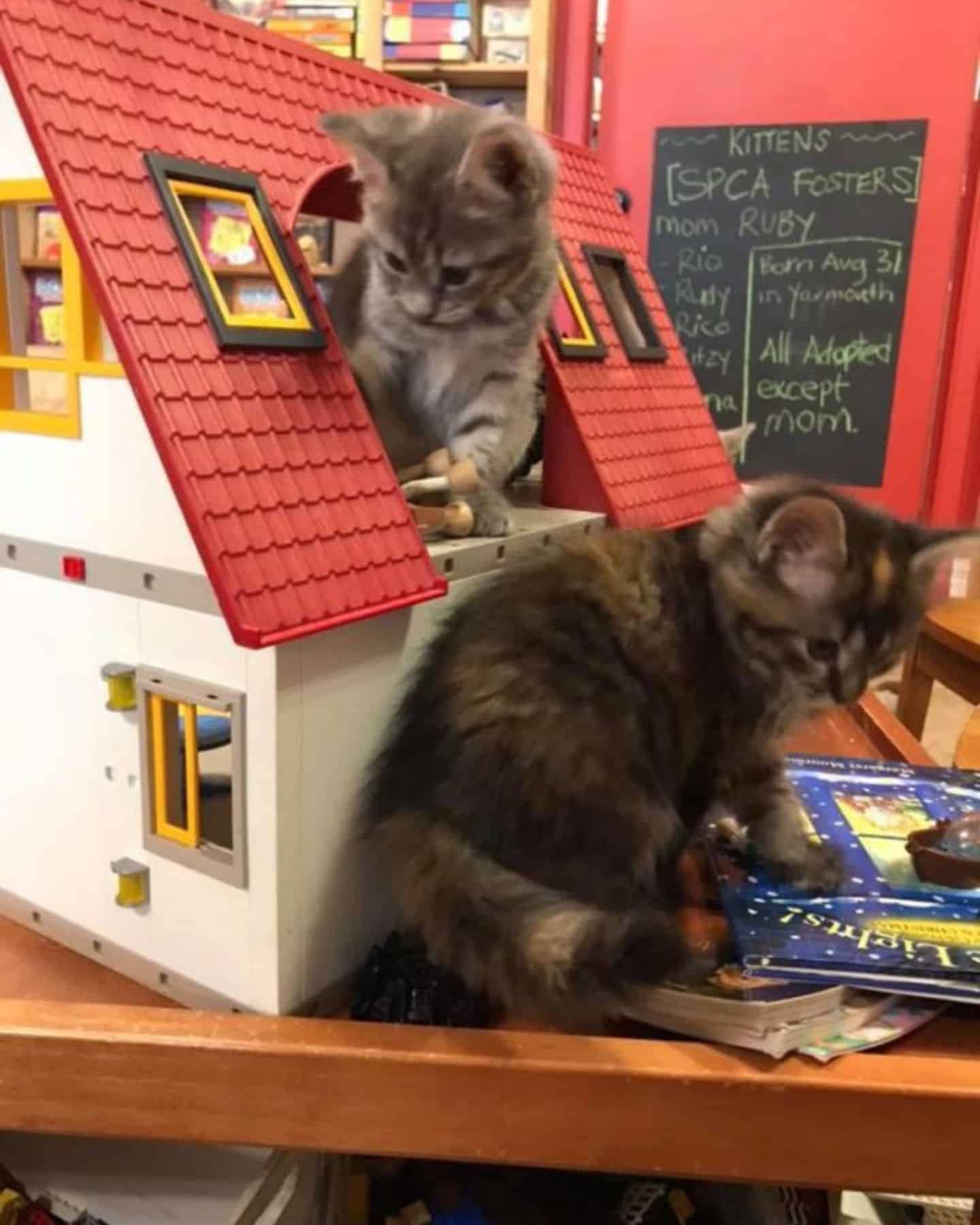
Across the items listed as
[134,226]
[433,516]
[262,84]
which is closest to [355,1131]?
[433,516]

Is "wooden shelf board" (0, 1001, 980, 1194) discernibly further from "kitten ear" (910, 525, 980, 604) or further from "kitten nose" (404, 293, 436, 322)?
"kitten nose" (404, 293, 436, 322)

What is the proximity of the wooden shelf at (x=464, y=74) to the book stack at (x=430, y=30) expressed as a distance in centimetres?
2

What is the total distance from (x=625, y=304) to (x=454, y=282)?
47cm

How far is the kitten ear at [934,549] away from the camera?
840 mm

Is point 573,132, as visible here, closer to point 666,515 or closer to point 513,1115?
point 666,515

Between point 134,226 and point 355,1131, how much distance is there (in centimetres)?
63

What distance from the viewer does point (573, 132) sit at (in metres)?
2.74

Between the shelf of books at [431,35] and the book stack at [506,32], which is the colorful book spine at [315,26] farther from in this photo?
the book stack at [506,32]

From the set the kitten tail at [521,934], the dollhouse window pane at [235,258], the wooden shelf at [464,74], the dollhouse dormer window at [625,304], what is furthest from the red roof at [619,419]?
the wooden shelf at [464,74]

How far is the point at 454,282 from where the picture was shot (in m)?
0.91

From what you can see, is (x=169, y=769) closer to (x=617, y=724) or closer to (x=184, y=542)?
(x=184, y=542)

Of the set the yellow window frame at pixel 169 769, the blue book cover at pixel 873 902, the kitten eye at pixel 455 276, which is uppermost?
the kitten eye at pixel 455 276

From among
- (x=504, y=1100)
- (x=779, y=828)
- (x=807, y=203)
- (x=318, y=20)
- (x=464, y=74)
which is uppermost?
(x=318, y=20)

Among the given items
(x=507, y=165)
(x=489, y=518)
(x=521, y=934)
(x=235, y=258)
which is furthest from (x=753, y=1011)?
(x=235, y=258)
